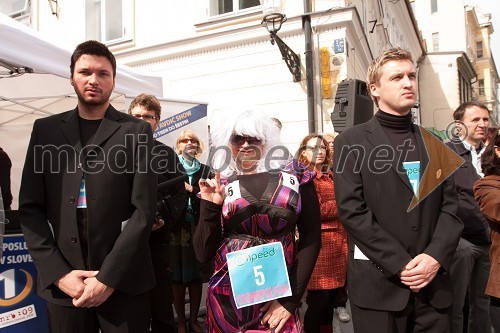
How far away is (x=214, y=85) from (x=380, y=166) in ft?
25.3

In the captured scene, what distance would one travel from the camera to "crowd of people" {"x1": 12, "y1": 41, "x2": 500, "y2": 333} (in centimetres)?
179

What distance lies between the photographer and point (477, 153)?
3510mm

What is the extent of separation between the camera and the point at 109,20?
35.7ft

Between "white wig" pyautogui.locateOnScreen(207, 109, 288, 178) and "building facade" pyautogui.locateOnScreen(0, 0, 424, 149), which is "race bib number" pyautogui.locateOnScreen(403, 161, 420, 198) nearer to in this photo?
"white wig" pyautogui.locateOnScreen(207, 109, 288, 178)

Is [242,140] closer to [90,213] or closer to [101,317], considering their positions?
[90,213]

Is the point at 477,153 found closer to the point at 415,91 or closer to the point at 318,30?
the point at 415,91

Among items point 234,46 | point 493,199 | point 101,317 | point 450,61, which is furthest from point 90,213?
point 450,61

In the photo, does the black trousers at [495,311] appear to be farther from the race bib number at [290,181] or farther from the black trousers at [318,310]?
the race bib number at [290,181]

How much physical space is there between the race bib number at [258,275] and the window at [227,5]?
8.26 metres

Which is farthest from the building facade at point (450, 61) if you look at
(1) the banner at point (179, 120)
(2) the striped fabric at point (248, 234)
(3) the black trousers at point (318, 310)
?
(2) the striped fabric at point (248, 234)

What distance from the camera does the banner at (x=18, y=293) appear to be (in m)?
2.34

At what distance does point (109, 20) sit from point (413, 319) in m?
11.0

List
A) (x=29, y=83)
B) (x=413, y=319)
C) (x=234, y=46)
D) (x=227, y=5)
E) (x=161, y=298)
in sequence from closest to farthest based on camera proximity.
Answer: (x=413, y=319) → (x=161, y=298) → (x=29, y=83) → (x=234, y=46) → (x=227, y=5)

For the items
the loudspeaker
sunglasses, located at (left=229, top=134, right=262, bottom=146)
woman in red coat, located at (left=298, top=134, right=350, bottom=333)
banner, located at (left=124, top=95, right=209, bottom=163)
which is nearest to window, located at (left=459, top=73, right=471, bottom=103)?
banner, located at (left=124, top=95, right=209, bottom=163)
